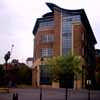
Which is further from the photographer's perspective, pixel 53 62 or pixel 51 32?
pixel 51 32

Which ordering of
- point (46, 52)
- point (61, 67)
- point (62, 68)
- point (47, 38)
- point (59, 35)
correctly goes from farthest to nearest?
point (47, 38) → point (46, 52) → point (59, 35) → point (61, 67) → point (62, 68)

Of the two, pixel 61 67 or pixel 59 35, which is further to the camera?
pixel 59 35

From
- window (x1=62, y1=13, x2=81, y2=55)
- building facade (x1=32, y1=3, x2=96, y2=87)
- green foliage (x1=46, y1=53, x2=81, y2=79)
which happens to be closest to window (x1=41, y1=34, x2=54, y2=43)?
building facade (x1=32, y1=3, x2=96, y2=87)

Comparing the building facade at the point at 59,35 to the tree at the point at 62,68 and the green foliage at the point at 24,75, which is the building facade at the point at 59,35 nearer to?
the green foliage at the point at 24,75

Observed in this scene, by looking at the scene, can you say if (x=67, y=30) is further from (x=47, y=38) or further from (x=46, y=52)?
(x=46, y=52)

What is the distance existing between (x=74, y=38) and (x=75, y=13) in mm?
6021

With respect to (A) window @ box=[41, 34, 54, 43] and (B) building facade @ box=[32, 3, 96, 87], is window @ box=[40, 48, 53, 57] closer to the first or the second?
(B) building facade @ box=[32, 3, 96, 87]

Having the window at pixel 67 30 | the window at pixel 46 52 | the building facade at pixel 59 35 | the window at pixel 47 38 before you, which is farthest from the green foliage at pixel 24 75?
the window at pixel 67 30

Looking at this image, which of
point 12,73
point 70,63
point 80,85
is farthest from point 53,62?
point 12,73

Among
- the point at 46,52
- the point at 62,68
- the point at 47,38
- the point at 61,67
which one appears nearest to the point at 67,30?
the point at 47,38

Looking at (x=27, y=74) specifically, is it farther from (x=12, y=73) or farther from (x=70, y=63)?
(x=70, y=63)

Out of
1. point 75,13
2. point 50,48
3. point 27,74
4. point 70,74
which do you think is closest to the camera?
point 70,74

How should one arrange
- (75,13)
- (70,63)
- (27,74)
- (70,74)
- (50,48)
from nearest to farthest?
1. (70,74)
2. (70,63)
3. (75,13)
4. (50,48)
5. (27,74)

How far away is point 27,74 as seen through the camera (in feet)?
252
